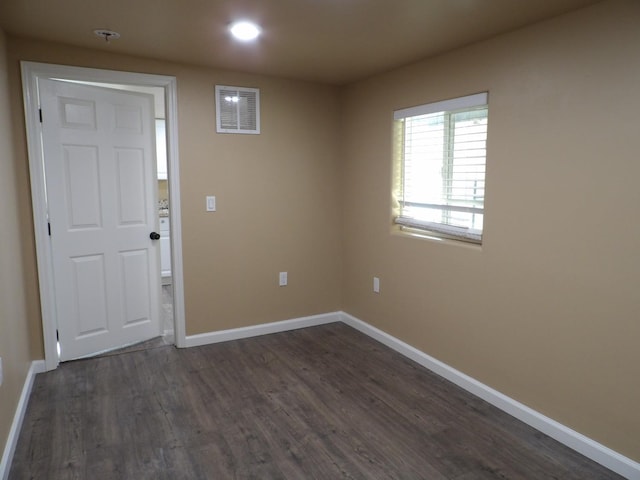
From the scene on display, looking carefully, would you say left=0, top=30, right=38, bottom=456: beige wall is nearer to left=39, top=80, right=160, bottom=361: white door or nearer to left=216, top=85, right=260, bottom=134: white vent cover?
left=39, top=80, right=160, bottom=361: white door

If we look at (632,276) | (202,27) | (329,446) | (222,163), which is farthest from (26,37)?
(632,276)

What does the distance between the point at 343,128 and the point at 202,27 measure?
5.96 ft

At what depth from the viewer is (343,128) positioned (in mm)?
4109

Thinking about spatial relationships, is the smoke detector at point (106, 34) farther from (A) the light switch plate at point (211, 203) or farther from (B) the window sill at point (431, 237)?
(B) the window sill at point (431, 237)

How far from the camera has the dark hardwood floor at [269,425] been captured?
2172mm

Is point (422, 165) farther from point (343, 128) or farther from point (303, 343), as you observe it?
point (303, 343)

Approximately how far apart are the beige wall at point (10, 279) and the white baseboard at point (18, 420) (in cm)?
5

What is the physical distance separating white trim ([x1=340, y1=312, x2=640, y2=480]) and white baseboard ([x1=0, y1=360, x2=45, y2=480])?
2.49 m

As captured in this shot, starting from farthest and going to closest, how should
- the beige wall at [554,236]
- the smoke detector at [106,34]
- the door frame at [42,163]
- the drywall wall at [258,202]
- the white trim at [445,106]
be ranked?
the drywall wall at [258,202]
the door frame at [42,163]
the white trim at [445,106]
the smoke detector at [106,34]
the beige wall at [554,236]

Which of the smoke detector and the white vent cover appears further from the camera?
the white vent cover

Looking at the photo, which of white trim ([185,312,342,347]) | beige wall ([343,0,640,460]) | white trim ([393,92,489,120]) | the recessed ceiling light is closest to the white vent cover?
the recessed ceiling light

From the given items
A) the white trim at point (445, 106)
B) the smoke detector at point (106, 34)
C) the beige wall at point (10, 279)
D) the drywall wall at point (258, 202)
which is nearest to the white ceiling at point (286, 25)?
the smoke detector at point (106, 34)

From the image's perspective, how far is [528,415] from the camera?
2.54 metres

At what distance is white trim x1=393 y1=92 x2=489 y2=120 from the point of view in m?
2.73
